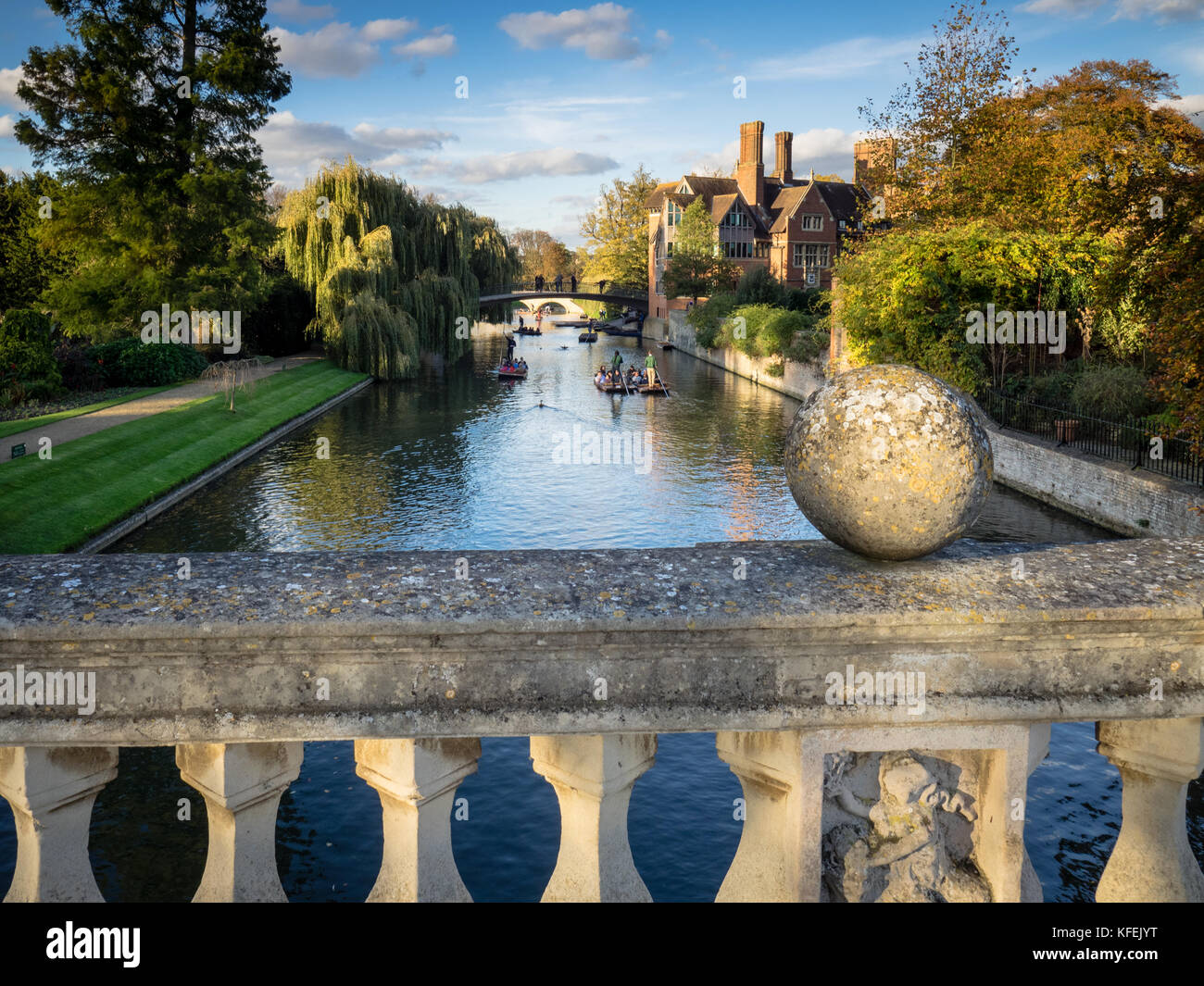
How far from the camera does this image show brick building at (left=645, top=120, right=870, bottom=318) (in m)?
95.1

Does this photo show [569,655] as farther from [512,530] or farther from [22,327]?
[22,327]

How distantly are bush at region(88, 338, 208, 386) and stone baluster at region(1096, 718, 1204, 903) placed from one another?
42346 millimetres

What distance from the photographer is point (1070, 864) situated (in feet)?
32.9

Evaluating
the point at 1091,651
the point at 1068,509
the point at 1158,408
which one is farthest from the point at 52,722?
the point at 1158,408

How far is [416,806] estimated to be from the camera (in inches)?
151

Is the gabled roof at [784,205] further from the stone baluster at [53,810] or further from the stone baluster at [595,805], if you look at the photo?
the stone baluster at [53,810]

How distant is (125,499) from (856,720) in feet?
78.7

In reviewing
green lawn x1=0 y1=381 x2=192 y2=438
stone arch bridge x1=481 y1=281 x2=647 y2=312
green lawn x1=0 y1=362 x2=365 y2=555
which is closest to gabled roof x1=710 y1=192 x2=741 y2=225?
stone arch bridge x1=481 y1=281 x2=647 y2=312

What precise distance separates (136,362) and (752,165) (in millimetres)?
78194

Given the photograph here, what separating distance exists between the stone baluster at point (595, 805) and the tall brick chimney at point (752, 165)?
10579 centimetres

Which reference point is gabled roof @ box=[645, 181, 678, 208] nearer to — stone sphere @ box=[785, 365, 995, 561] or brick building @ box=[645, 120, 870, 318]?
brick building @ box=[645, 120, 870, 318]

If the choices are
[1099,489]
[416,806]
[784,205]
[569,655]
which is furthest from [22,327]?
[784,205]

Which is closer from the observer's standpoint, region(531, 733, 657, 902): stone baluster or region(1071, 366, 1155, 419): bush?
region(531, 733, 657, 902): stone baluster

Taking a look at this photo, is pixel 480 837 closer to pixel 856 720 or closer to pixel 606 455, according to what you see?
pixel 856 720
